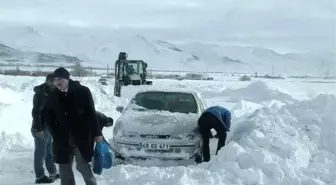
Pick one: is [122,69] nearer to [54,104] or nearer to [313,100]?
[313,100]

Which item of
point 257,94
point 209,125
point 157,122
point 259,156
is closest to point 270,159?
point 259,156

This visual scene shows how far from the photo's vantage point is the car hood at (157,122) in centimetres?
823

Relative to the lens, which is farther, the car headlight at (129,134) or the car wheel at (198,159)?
the car wheel at (198,159)

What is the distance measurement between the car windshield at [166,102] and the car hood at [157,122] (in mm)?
378

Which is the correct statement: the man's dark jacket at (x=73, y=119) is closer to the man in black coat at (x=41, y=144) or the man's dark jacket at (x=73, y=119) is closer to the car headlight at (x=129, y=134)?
the man in black coat at (x=41, y=144)

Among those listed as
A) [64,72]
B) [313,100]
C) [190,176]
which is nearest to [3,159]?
[190,176]

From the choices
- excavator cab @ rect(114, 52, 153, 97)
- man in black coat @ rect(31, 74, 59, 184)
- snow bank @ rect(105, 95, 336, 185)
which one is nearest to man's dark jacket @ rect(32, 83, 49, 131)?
man in black coat @ rect(31, 74, 59, 184)

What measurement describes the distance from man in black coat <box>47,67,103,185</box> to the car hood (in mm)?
3137

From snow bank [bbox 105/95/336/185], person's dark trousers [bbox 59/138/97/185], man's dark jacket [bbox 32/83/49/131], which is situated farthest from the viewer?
snow bank [bbox 105/95/336/185]

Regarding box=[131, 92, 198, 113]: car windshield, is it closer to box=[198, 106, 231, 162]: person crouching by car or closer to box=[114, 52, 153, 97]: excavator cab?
box=[198, 106, 231, 162]: person crouching by car

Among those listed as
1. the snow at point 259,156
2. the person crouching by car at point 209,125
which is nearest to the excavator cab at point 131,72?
the snow at point 259,156

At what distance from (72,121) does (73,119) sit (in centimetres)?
2

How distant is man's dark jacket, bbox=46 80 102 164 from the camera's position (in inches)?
195

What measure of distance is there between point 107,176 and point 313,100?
5.48 meters
